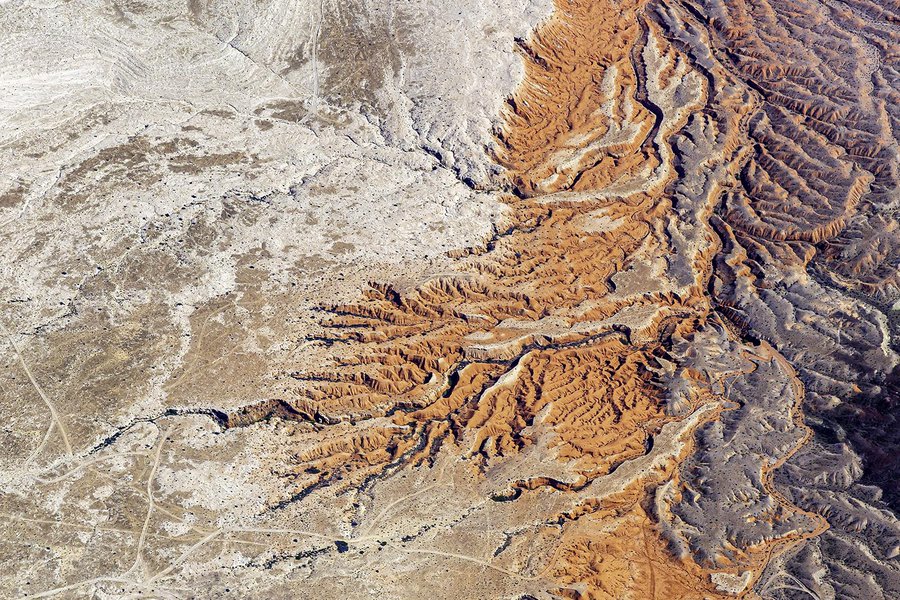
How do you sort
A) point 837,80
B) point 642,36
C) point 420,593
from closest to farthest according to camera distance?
point 420,593 → point 837,80 → point 642,36

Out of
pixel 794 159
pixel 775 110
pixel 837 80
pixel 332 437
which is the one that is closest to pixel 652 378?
pixel 332 437

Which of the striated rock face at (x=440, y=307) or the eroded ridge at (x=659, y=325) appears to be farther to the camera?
the eroded ridge at (x=659, y=325)

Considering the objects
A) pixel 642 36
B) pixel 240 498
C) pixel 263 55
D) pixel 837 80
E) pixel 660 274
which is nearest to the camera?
pixel 240 498

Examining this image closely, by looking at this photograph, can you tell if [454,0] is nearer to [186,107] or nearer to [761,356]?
[186,107]

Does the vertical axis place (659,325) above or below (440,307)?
above

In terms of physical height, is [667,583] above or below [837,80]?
below

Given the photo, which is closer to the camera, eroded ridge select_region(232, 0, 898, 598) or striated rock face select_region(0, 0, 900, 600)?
striated rock face select_region(0, 0, 900, 600)

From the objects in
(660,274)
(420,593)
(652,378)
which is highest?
(660,274)

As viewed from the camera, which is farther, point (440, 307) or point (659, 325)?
point (659, 325)
